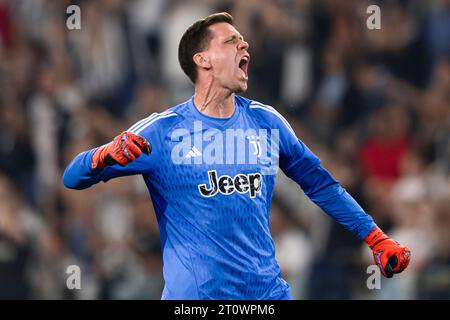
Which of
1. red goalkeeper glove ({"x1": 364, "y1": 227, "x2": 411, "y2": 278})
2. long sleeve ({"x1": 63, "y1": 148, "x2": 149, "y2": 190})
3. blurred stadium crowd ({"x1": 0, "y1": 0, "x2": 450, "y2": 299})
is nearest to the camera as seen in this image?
long sleeve ({"x1": 63, "y1": 148, "x2": 149, "y2": 190})

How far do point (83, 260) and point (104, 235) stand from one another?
1.01 feet

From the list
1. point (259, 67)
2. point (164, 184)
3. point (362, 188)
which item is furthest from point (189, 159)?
point (259, 67)

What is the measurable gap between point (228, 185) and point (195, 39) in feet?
3.08

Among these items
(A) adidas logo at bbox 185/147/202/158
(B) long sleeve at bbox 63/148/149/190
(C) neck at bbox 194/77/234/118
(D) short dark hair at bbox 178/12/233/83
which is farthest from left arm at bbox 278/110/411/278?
(B) long sleeve at bbox 63/148/149/190

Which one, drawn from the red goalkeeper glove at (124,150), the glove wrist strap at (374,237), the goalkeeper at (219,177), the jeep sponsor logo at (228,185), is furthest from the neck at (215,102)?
the glove wrist strap at (374,237)

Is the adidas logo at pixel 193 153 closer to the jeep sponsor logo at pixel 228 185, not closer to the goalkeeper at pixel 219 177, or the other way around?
the goalkeeper at pixel 219 177

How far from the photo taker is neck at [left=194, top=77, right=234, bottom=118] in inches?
212

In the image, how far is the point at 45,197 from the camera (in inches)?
380

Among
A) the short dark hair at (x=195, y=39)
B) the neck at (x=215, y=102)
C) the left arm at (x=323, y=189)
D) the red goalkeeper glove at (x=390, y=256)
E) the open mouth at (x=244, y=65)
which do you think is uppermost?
the short dark hair at (x=195, y=39)

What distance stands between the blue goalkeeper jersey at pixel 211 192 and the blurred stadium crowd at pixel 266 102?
3.37m

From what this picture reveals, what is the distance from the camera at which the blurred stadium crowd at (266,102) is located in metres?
8.75

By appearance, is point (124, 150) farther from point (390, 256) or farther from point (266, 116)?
point (390, 256)

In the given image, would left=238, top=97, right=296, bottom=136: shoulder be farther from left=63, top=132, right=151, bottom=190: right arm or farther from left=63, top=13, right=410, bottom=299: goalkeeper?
left=63, top=132, right=151, bottom=190: right arm

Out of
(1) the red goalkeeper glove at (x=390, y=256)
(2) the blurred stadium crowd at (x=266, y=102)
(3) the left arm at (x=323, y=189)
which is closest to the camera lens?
(1) the red goalkeeper glove at (x=390, y=256)
